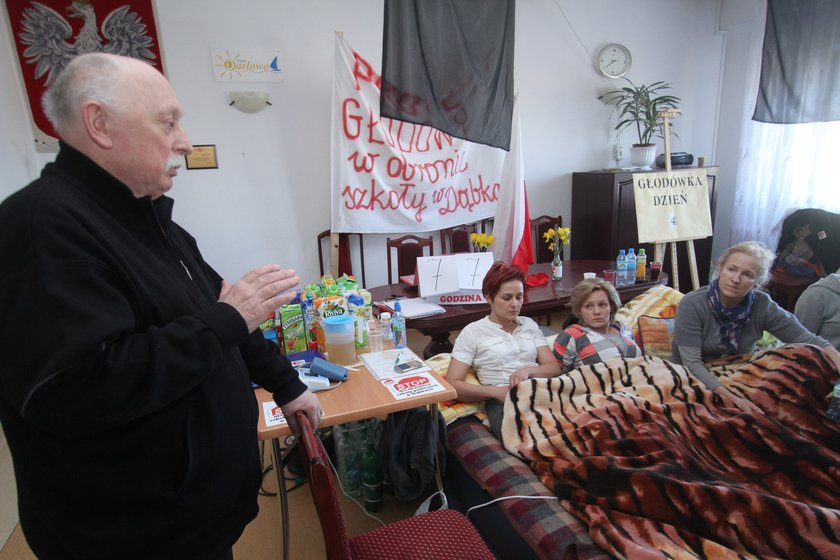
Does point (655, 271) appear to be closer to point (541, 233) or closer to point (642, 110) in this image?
point (541, 233)

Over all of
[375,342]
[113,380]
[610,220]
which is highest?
[113,380]

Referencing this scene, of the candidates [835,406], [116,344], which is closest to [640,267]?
[835,406]

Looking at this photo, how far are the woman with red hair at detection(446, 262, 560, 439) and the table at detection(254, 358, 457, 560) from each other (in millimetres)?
398

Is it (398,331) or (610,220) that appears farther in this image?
(610,220)

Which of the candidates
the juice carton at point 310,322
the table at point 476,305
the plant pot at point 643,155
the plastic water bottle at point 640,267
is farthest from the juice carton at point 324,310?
the plant pot at point 643,155

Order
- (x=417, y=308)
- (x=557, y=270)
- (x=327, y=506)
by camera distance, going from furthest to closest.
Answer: (x=557, y=270) → (x=417, y=308) → (x=327, y=506)

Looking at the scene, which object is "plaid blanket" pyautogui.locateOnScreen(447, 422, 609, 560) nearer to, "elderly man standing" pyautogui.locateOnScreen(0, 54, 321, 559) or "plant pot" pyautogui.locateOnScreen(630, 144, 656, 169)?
"elderly man standing" pyautogui.locateOnScreen(0, 54, 321, 559)

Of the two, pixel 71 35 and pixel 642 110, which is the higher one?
pixel 71 35

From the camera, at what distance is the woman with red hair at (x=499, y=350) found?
193 centimetres

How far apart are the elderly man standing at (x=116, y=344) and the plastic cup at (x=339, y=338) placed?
0.72m

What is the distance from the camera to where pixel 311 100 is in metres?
3.23

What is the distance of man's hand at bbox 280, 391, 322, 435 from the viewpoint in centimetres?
113

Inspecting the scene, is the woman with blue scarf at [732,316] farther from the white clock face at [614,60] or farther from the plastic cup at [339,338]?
the white clock face at [614,60]

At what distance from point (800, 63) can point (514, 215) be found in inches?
103
